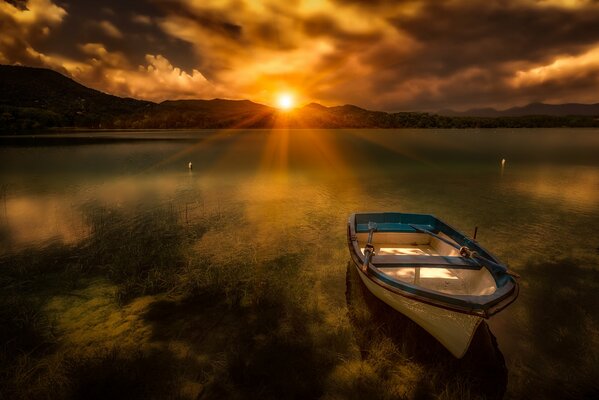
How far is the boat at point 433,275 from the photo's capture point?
7.07 m

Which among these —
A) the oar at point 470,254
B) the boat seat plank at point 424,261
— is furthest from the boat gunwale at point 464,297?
the boat seat plank at point 424,261

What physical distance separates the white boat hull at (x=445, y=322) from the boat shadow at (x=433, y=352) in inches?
26.2

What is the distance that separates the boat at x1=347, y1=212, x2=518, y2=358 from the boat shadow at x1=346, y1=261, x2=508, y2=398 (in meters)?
0.68

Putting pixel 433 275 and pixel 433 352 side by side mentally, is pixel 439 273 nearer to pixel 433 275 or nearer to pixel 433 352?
pixel 433 275

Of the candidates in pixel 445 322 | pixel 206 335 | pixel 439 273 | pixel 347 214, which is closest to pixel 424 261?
pixel 439 273

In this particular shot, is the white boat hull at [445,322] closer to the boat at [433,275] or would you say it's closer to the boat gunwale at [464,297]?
the boat at [433,275]

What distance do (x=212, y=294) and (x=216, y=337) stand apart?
2.49 metres

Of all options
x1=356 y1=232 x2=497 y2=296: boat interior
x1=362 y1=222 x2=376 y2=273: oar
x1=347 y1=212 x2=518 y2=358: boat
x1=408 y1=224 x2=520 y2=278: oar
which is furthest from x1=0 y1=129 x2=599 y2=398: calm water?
x1=408 y1=224 x2=520 y2=278: oar

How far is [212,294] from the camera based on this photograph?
11219mm

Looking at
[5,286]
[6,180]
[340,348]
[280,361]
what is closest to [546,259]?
[340,348]

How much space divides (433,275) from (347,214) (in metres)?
12.0

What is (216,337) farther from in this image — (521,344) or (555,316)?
(555,316)

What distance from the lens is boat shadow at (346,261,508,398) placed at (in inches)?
291

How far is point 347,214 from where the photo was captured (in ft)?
73.8
